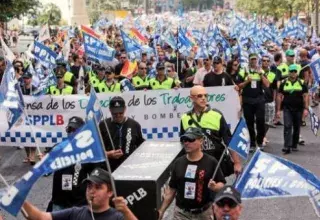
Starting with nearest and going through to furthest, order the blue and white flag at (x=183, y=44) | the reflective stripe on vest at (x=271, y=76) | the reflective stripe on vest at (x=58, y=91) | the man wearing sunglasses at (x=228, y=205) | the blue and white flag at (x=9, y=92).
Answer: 1. the man wearing sunglasses at (x=228, y=205)
2. the blue and white flag at (x=9, y=92)
3. the reflective stripe on vest at (x=58, y=91)
4. the reflective stripe on vest at (x=271, y=76)
5. the blue and white flag at (x=183, y=44)

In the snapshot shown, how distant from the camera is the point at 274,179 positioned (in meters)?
5.34

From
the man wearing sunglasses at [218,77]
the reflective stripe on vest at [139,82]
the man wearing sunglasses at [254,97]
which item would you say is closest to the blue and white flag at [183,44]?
the reflective stripe on vest at [139,82]

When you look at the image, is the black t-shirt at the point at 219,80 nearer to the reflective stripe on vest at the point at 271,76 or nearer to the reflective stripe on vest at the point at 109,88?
the reflective stripe on vest at the point at 109,88

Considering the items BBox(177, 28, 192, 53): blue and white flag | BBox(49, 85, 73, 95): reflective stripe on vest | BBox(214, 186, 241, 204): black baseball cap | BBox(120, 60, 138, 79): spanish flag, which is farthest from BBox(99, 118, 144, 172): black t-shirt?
BBox(177, 28, 192, 53): blue and white flag

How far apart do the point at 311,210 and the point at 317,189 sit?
13.9ft

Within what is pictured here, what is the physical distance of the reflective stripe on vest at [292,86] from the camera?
42.3 feet

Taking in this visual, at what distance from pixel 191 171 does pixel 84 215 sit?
1.56 metres

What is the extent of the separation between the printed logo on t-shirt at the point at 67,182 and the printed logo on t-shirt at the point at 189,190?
40.2 inches

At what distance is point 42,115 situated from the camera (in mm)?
12375

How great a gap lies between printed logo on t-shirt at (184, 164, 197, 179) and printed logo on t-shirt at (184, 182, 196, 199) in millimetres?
64

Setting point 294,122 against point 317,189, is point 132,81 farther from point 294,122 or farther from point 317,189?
point 317,189

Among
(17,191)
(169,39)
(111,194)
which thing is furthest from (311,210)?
(169,39)

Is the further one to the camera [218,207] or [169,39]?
[169,39]

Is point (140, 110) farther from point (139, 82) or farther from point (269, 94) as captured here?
point (269, 94)
